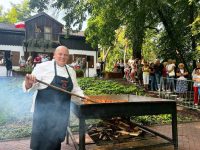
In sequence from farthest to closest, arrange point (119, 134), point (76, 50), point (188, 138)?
point (76, 50) < point (188, 138) < point (119, 134)

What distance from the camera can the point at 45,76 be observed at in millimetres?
5219

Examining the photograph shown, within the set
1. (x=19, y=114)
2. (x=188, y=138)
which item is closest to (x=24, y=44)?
(x=19, y=114)

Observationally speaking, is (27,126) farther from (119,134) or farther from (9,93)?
(9,93)

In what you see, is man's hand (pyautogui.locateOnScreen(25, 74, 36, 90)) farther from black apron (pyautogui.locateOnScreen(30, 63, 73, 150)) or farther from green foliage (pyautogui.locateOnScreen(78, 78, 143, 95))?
green foliage (pyautogui.locateOnScreen(78, 78, 143, 95))

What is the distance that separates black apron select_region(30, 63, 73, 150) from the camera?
204 inches

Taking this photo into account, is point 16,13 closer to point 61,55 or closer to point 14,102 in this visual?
point 14,102

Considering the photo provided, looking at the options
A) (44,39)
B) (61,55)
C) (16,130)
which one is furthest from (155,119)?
(44,39)

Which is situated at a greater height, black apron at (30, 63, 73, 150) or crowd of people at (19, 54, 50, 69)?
crowd of people at (19, 54, 50, 69)

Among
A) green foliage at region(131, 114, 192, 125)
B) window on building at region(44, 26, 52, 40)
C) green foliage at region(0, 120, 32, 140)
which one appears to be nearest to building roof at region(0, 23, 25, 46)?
window on building at region(44, 26, 52, 40)

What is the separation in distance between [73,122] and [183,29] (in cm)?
1054

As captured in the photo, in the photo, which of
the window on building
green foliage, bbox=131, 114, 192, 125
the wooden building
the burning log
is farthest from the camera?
the window on building

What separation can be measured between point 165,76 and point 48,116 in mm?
10568

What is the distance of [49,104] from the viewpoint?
5188 mm

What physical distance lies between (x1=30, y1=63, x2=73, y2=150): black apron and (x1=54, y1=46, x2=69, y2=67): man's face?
0.23 m
